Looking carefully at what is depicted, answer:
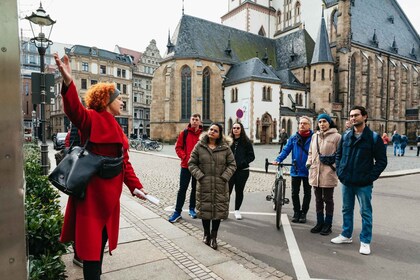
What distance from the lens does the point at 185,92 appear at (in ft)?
113

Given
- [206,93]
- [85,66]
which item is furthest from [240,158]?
[85,66]

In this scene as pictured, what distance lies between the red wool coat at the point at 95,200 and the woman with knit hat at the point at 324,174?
3427mm

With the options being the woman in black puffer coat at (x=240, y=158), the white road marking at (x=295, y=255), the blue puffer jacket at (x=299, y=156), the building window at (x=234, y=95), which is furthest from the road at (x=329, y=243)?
the building window at (x=234, y=95)

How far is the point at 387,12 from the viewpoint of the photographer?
155 ft

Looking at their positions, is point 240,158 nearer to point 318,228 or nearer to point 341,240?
point 318,228

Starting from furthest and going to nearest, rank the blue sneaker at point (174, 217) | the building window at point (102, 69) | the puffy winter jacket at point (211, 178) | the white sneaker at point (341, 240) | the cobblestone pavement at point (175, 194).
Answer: the building window at point (102, 69)
the blue sneaker at point (174, 217)
the white sneaker at point (341, 240)
the puffy winter jacket at point (211, 178)
the cobblestone pavement at point (175, 194)

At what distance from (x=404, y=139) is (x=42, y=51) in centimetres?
2236

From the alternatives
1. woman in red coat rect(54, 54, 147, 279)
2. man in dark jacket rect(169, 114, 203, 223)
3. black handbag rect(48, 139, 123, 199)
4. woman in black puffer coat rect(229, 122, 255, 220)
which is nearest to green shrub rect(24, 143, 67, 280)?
woman in red coat rect(54, 54, 147, 279)

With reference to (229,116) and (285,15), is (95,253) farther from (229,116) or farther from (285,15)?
(285,15)

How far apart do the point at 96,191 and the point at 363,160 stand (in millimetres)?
3475

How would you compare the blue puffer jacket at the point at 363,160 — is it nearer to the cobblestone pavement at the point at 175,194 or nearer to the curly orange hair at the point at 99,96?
the cobblestone pavement at the point at 175,194

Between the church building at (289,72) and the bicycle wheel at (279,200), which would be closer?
the bicycle wheel at (279,200)

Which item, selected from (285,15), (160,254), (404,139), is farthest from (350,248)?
(285,15)

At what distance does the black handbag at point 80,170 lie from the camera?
1973 mm
